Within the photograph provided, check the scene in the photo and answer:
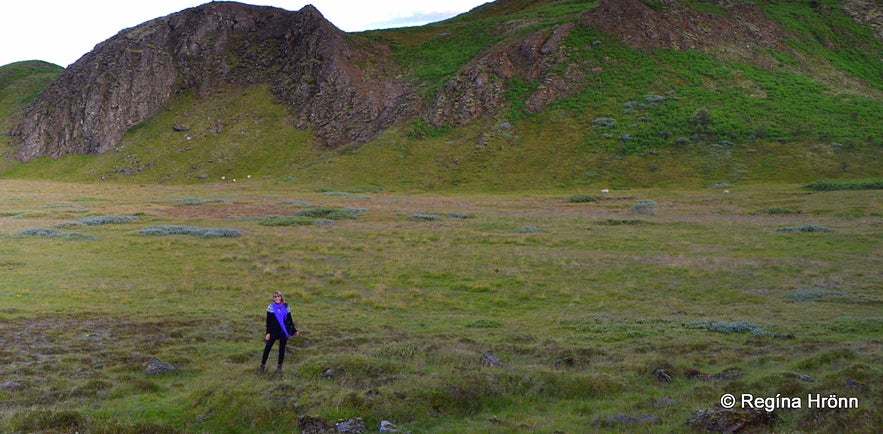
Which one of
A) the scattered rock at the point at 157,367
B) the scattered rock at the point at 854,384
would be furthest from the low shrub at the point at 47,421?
the scattered rock at the point at 854,384

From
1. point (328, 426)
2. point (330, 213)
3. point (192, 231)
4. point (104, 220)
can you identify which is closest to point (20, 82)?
point (104, 220)

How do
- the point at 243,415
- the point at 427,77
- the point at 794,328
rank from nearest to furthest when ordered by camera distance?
the point at 243,415 → the point at 794,328 → the point at 427,77

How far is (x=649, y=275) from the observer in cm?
2631

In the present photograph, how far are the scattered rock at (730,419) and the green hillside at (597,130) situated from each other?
6002 centimetres

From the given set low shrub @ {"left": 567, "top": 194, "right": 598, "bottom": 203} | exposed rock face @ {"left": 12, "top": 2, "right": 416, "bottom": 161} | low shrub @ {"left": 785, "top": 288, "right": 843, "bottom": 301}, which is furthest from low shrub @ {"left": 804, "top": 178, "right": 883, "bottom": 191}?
exposed rock face @ {"left": 12, "top": 2, "right": 416, "bottom": 161}

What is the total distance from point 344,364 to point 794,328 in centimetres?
1292

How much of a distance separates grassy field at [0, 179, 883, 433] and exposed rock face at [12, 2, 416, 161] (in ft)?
189

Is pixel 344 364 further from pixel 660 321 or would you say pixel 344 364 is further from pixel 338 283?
pixel 338 283

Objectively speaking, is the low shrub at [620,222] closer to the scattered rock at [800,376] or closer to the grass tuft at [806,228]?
the grass tuft at [806,228]

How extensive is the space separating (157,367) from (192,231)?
2588 cm

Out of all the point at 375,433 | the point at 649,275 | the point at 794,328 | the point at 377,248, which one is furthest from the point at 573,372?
the point at 377,248

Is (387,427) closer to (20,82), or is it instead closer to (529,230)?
(529,230)

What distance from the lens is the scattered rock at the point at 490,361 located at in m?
13.9

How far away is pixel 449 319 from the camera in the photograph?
20391 millimetres
